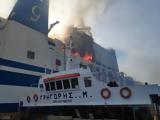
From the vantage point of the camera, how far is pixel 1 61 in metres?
15.1

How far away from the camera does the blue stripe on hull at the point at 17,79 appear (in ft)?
49.1

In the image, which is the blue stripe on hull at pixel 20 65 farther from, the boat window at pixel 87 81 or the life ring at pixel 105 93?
the life ring at pixel 105 93

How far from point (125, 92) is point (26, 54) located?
8496 millimetres

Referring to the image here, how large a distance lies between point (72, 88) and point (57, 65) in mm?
6723

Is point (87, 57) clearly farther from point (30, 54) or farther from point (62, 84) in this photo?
point (62, 84)

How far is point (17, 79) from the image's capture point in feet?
52.2

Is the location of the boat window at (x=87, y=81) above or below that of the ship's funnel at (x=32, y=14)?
below

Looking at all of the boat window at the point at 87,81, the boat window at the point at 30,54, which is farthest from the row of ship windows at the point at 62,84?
the boat window at the point at 30,54

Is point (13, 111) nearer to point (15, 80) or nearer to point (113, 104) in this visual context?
→ point (15, 80)

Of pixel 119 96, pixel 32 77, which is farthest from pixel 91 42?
pixel 119 96

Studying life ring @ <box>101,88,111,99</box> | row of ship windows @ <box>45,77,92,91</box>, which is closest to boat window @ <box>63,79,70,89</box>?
row of ship windows @ <box>45,77,92,91</box>

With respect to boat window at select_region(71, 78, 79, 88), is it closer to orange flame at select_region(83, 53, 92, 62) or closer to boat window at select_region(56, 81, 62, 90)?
boat window at select_region(56, 81, 62, 90)

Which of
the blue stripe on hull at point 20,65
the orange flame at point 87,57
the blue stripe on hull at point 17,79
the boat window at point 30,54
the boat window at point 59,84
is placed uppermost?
the orange flame at point 87,57

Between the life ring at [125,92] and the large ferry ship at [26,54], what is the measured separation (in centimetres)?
177
